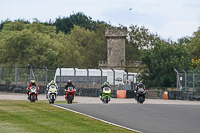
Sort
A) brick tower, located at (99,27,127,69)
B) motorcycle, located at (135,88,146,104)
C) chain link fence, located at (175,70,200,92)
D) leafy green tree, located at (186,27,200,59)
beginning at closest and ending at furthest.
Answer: motorcycle, located at (135,88,146,104) → chain link fence, located at (175,70,200,92) → brick tower, located at (99,27,127,69) → leafy green tree, located at (186,27,200,59)

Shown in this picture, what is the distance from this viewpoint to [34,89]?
32188mm

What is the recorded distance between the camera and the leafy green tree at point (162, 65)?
206ft

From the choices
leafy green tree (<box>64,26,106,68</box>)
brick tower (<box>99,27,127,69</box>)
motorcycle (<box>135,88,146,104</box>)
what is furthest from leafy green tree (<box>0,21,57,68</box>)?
motorcycle (<box>135,88,146,104</box>)

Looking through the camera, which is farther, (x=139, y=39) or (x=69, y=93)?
(x=139, y=39)

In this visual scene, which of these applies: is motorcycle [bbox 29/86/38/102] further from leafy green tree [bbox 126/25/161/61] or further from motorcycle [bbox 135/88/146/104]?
leafy green tree [bbox 126/25/161/61]

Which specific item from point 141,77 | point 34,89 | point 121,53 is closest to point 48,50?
point 121,53

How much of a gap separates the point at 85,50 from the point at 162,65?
50134 mm

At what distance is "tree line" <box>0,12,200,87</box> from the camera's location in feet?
211

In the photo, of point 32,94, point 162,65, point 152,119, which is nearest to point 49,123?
point 152,119

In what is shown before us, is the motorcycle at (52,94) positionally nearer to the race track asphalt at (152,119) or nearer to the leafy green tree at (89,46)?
the race track asphalt at (152,119)

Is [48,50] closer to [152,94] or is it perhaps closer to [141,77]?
[141,77]

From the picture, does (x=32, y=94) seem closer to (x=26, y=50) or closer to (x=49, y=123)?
(x=49, y=123)

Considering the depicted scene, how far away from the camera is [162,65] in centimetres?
6347

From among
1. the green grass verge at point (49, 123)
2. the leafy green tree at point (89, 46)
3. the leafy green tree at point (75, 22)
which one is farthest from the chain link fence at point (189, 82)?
the leafy green tree at point (75, 22)
